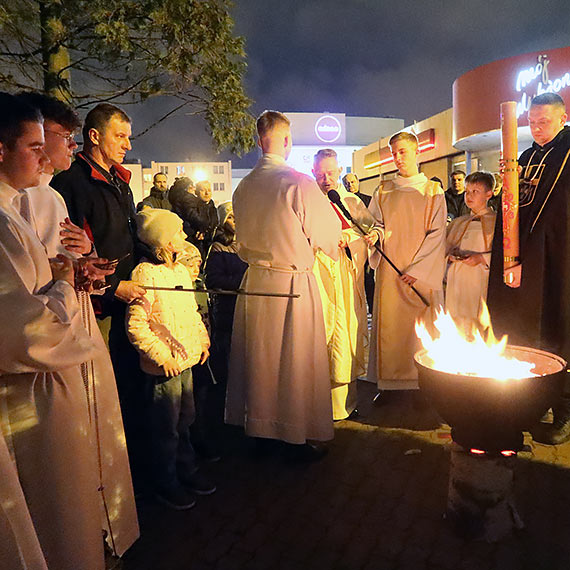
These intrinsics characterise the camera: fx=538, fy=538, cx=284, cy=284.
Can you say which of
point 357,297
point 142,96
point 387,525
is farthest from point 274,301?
point 142,96

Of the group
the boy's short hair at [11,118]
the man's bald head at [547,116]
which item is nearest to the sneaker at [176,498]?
the boy's short hair at [11,118]

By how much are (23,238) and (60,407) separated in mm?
644

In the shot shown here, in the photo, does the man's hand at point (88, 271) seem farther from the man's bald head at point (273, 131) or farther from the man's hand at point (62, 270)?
the man's bald head at point (273, 131)

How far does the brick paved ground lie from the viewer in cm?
285

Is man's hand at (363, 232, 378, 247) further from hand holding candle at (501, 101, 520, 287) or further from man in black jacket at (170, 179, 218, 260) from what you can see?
man in black jacket at (170, 179, 218, 260)

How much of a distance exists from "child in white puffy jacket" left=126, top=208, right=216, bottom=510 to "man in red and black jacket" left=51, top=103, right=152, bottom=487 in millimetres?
110

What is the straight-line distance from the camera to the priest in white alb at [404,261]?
499cm

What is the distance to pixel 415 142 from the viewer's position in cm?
503

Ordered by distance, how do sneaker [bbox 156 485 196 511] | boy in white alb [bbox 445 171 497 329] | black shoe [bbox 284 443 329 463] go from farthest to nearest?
boy in white alb [bbox 445 171 497 329]
black shoe [bbox 284 443 329 463]
sneaker [bbox 156 485 196 511]

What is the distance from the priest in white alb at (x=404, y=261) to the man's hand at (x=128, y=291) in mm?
2601

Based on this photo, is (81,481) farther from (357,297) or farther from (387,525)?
(357,297)

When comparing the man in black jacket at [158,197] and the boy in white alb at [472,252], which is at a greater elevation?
the man in black jacket at [158,197]

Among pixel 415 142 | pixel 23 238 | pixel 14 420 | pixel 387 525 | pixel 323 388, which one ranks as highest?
pixel 415 142

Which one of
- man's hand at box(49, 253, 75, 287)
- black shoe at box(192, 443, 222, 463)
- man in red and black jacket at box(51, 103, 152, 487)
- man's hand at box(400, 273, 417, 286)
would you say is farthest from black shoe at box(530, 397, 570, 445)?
man's hand at box(49, 253, 75, 287)
